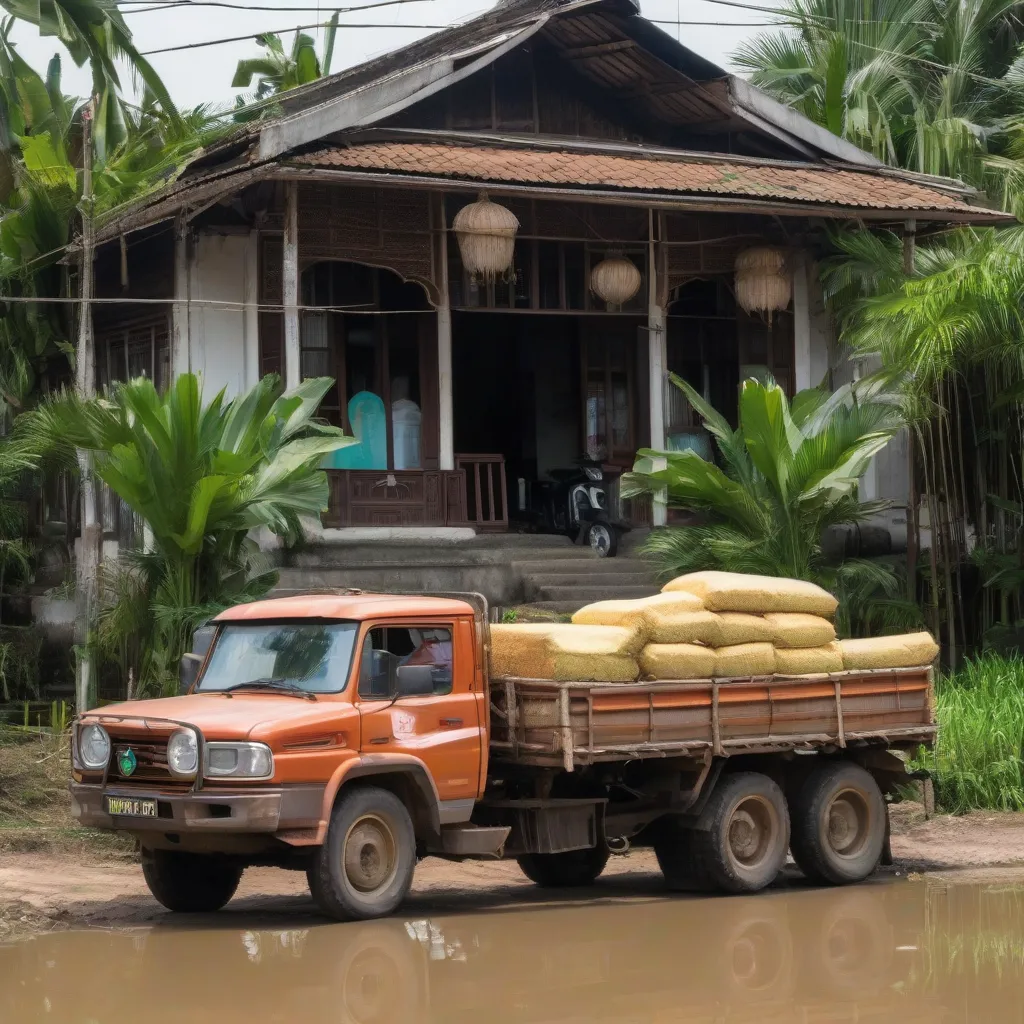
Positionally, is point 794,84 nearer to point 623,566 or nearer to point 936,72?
point 936,72

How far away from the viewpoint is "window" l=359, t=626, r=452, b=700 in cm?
982

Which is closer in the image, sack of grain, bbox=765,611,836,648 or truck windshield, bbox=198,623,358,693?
truck windshield, bbox=198,623,358,693

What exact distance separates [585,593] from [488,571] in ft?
3.42

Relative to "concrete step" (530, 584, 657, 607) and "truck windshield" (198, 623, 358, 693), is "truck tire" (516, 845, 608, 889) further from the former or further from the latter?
"concrete step" (530, 584, 657, 607)

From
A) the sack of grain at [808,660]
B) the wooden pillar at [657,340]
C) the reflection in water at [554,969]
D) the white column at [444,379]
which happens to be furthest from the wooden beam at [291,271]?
the reflection in water at [554,969]

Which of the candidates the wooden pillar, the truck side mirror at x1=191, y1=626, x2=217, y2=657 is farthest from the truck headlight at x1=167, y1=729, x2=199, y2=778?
the wooden pillar

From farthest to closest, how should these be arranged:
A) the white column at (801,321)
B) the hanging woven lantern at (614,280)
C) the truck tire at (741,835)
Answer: the white column at (801,321)
the hanging woven lantern at (614,280)
the truck tire at (741,835)

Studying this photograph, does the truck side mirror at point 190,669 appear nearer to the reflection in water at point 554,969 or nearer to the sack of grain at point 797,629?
the reflection in water at point 554,969

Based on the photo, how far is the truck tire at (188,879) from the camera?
9984 mm

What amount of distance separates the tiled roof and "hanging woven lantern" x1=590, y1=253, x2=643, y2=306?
110 cm

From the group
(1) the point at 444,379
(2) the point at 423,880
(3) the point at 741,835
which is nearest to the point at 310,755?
(2) the point at 423,880

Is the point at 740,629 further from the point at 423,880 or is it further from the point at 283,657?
the point at 283,657

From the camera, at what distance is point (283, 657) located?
1004 centimetres

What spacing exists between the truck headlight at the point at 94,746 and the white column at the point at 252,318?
26.5 feet
